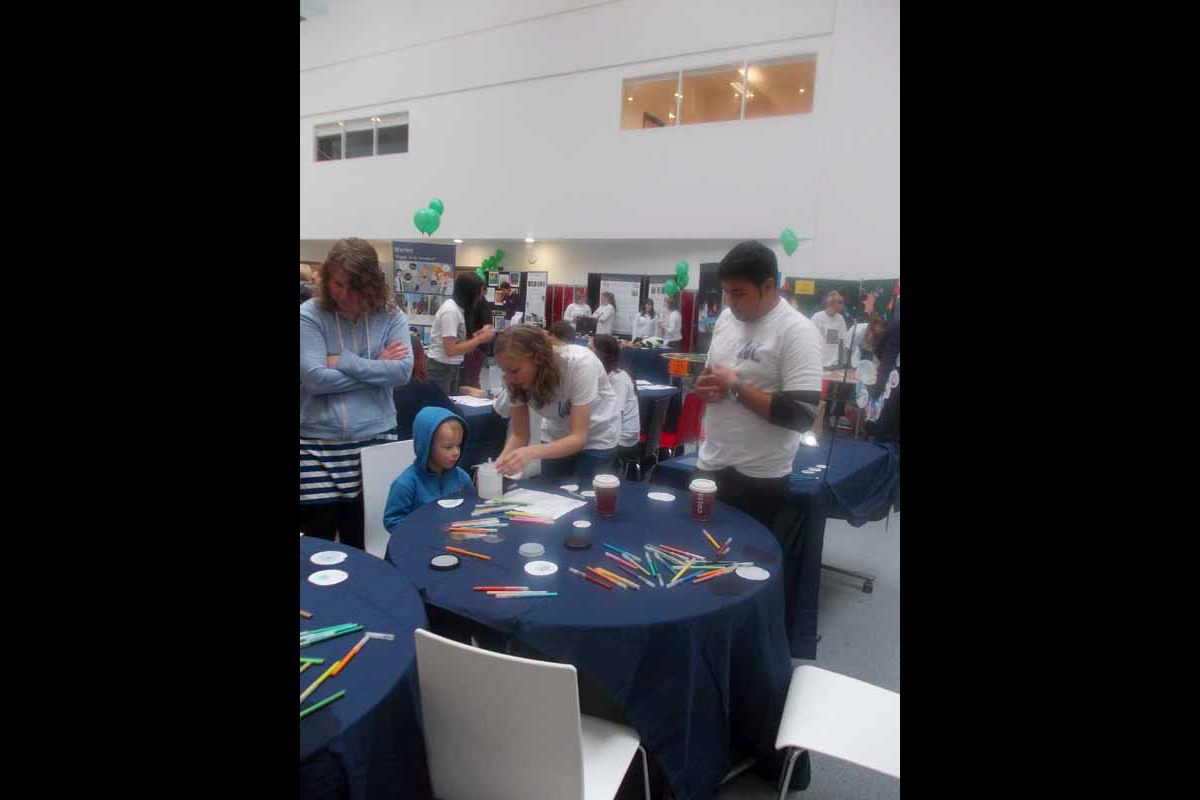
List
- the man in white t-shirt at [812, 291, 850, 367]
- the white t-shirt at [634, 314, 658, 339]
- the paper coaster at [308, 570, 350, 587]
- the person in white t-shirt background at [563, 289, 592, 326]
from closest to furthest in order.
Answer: the paper coaster at [308, 570, 350, 587] < the man in white t-shirt at [812, 291, 850, 367] < the white t-shirt at [634, 314, 658, 339] < the person in white t-shirt background at [563, 289, 592, 326]

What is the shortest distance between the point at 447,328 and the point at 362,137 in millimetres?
9436

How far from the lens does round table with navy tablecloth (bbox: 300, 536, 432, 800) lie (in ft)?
3.11

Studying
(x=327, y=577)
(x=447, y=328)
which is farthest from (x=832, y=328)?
(x=327, y=577)

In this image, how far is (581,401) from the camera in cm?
243

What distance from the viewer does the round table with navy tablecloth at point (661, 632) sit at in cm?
135

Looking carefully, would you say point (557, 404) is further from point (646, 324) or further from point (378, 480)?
point (646, 324)

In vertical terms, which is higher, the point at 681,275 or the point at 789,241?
the point at 789,241

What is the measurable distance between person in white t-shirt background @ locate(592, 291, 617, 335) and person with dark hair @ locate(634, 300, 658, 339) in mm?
509

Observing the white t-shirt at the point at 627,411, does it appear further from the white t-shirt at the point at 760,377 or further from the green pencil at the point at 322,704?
the green pencil at the point at 322,704

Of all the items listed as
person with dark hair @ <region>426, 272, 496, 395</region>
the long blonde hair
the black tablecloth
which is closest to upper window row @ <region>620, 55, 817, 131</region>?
person with dark hair @ <region>426, 272, 496, 395</region>

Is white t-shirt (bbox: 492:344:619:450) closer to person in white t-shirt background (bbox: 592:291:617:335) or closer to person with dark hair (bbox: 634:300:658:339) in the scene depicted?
person with dark hair (bbox: 634:300:658:339)
